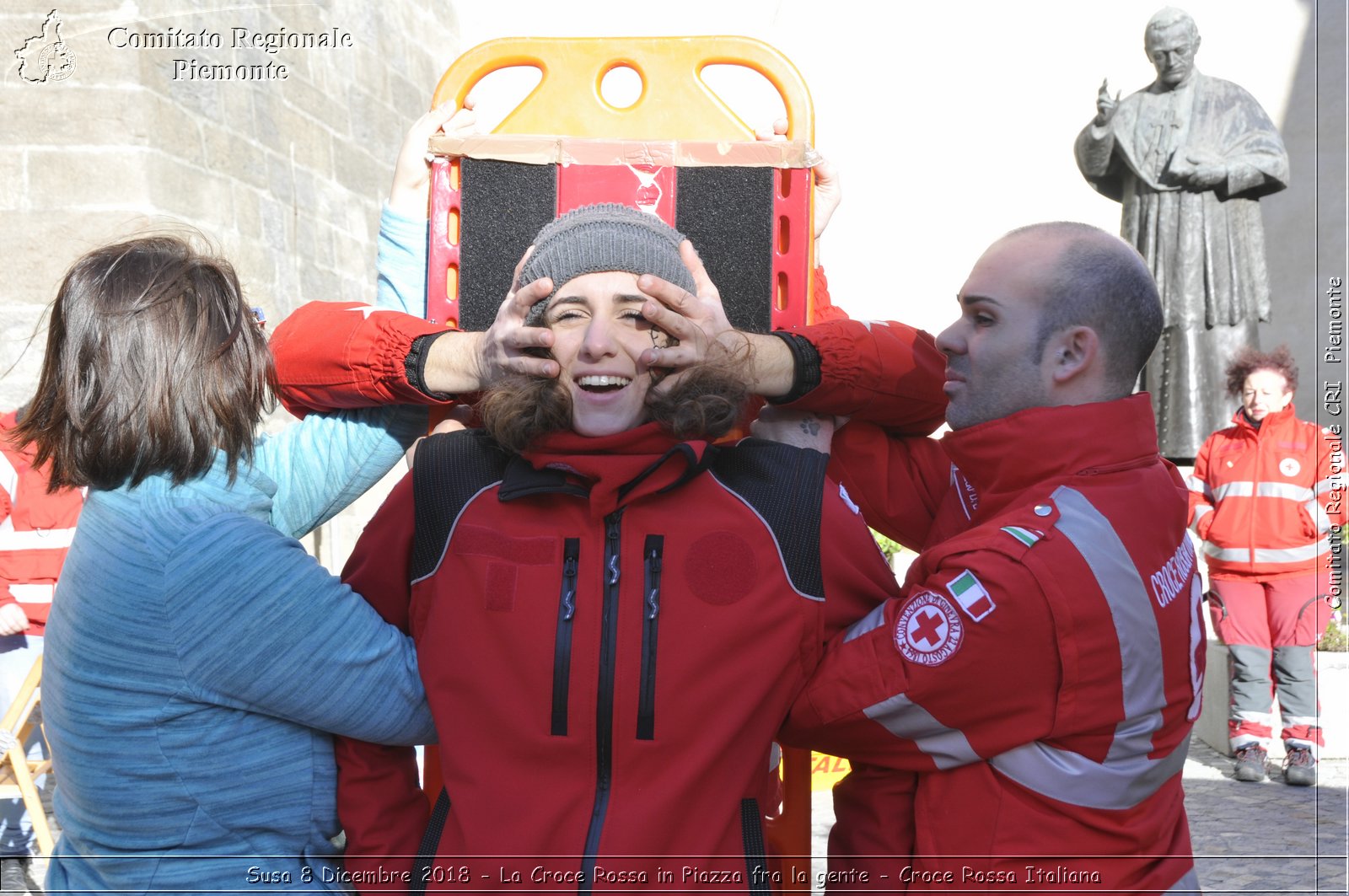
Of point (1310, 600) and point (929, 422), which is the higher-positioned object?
point (929, 422)

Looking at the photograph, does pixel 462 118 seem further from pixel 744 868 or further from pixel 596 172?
pixel 744 868

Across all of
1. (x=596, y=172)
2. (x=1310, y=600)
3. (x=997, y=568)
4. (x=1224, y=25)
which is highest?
(x=1224, y=25)

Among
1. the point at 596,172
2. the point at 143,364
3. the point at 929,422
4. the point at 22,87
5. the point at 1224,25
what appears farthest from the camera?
the point at 1224,25

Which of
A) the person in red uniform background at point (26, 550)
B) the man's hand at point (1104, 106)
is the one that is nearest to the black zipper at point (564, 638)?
the person in red uniform background at point (26, 550)

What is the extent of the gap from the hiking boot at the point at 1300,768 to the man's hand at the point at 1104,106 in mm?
3679

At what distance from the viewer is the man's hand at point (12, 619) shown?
427 centimetres

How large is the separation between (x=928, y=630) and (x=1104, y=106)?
19.7 ft

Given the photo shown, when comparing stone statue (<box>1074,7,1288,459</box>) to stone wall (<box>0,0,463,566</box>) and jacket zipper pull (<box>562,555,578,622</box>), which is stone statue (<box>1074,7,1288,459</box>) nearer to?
stone wall (<box>0,0,463,566</box>)

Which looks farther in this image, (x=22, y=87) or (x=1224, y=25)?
(x=1224, y=25)

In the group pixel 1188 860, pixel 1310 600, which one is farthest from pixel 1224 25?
pixel 1188 860

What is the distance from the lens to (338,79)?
25.5 ft

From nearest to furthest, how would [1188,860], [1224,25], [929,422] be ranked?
[1188,860]
[929,422]
[1224,25]

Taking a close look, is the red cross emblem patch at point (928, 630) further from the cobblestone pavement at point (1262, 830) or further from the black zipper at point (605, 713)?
the cobblestone pavement at point (1262, 830)

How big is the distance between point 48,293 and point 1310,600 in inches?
236
